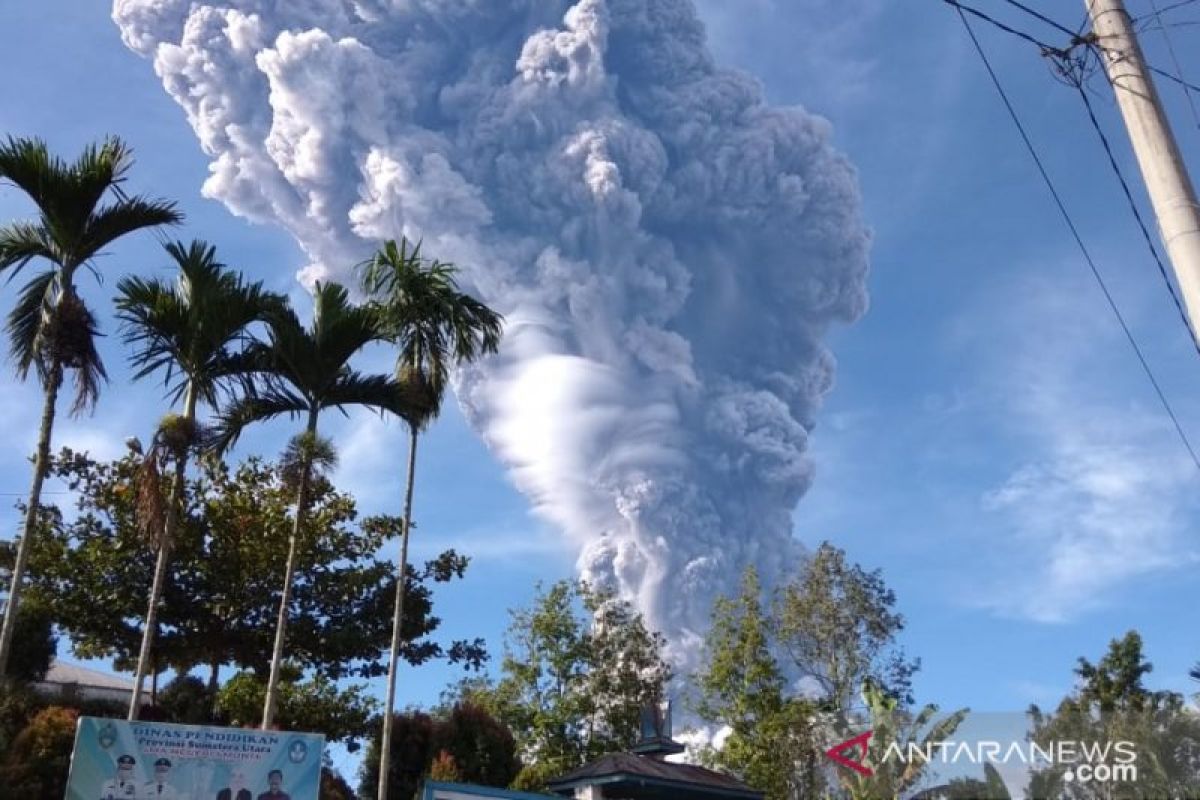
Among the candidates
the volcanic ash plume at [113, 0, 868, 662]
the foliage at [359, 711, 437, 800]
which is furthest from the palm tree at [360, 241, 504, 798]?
the volcanic ash plume at [113, 0, 868, 662]

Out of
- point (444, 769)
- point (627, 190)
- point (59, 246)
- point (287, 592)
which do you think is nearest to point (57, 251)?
point (59, 246)

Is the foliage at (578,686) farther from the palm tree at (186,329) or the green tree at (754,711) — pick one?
the palm tree at (186,329)

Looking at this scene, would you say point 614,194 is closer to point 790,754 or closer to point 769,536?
point 769,536

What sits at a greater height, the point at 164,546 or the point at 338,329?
the point at 338,329

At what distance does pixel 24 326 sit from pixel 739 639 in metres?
27.6

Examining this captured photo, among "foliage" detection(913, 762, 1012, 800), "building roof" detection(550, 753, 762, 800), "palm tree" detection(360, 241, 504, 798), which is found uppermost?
"palm tree" detection(360, 241, 504, 798)

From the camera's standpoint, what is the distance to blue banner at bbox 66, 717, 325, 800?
13.7 meters

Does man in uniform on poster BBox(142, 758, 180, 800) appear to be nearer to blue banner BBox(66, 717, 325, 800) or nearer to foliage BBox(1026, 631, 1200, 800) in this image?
blue banner BBox(66, 717, 325, 800)

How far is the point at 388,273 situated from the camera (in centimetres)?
2281

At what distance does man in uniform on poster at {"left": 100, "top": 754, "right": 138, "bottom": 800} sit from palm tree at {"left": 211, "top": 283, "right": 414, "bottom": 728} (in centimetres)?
604

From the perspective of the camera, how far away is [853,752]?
22.7m

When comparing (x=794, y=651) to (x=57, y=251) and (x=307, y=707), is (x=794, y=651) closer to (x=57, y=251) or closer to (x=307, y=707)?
(x=307, y=707)

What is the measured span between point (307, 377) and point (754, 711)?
2212cm

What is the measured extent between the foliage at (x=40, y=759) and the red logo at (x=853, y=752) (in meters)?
13.3
